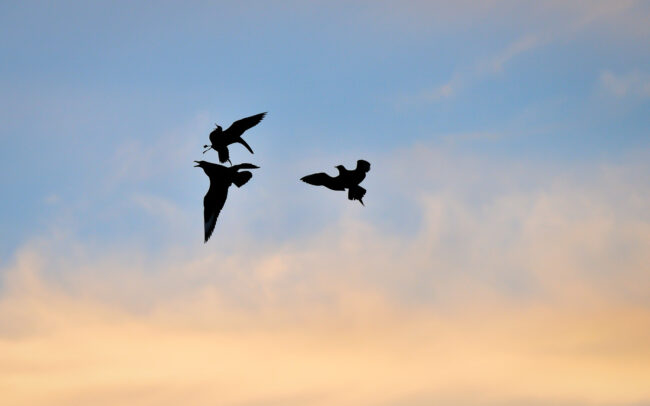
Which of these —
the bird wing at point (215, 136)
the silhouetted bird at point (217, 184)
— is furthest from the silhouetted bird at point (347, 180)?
the bird wing at point (215, 136)

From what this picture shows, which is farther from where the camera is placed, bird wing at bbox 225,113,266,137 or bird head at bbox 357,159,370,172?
bird wing at bbox 225,113,266,137

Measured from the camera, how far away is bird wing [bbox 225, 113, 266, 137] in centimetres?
3167

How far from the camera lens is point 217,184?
30953mm

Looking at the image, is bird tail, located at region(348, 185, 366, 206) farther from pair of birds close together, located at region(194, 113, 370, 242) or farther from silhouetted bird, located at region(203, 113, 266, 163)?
silhouetted bird, located at region(203, 113, 266, 163)

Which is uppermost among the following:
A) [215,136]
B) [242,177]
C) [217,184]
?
[215,136]

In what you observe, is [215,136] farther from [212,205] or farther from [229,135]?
[212,205]

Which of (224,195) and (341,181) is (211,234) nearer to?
(224,195)

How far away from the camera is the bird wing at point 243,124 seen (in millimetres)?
31672

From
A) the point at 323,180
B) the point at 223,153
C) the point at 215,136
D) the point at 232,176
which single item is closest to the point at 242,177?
the point at 232,176

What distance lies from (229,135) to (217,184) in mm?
2187

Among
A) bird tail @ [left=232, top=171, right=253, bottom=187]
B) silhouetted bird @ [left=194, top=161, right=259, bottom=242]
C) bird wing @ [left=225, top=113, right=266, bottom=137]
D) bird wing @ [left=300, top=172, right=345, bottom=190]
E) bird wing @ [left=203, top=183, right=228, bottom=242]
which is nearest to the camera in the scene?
bird wing @ [left=300, top=172, right=345, bottom=190]

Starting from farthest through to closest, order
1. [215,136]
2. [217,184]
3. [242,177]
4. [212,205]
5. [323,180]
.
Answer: [212,205] < [215,136] < [217,184] < [242,177] < [323,180]

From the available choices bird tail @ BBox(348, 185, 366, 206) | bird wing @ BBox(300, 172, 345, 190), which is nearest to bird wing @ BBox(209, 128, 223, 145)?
bird wing @ BBox(300, 172, 345, 190)

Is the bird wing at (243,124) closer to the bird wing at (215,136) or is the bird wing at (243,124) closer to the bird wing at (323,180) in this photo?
the bird wing at (215,136)
